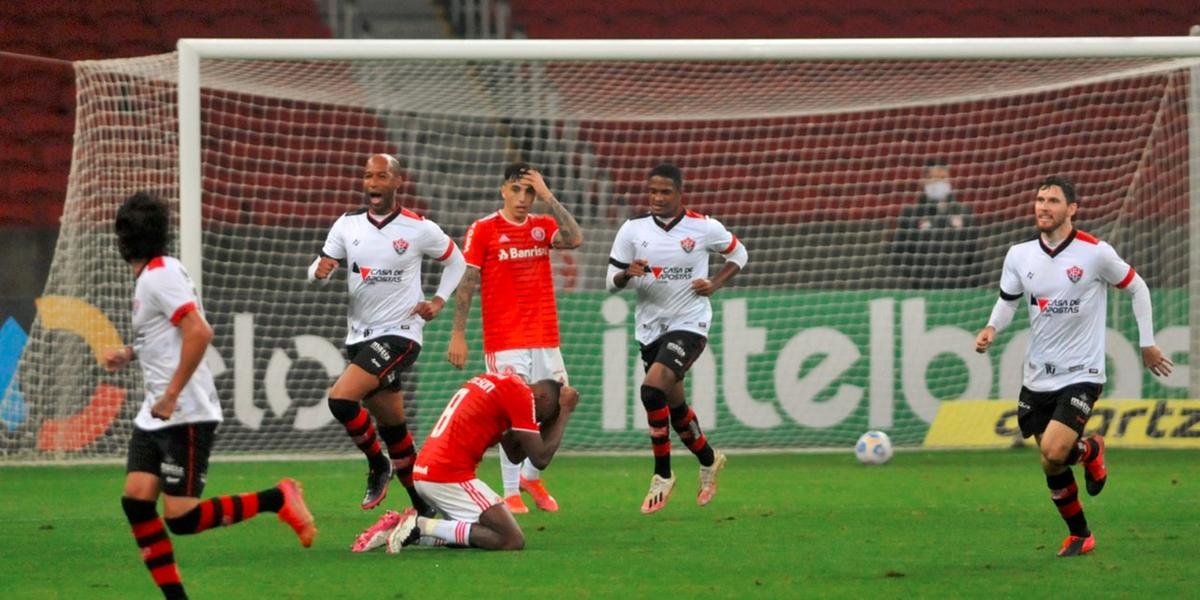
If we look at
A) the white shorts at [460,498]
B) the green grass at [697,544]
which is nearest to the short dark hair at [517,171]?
the green grass at [697,544]

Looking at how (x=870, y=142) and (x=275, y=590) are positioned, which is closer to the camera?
(x=275, y=590)

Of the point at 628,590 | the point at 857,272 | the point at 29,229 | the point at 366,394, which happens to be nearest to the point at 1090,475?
the point at 628,590

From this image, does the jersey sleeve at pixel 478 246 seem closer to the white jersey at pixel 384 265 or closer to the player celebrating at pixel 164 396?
the white jersey at pixel 384 265

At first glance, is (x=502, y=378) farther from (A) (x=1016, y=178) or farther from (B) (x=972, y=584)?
(A) (x=1016, y=178)

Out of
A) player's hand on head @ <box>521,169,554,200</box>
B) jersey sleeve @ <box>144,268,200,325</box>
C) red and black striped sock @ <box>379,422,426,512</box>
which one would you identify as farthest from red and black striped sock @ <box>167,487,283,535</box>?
player's hand on head @ <box>521,169,554,200</box>

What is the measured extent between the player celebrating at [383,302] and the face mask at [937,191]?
21.5 feet

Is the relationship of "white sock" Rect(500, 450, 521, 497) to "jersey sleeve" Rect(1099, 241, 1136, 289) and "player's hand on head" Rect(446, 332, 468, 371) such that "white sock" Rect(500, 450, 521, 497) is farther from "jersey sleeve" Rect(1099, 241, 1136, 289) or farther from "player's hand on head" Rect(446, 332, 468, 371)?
"jersey sleeve" Rect(1099, 241, 1136, 289)

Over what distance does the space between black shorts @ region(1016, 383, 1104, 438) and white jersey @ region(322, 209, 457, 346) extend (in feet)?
11.3

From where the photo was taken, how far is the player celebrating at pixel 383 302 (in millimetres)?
9531

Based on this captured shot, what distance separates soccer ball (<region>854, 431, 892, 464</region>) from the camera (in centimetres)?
1324

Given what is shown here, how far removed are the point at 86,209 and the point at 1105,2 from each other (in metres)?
11.1

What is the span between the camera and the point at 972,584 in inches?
281

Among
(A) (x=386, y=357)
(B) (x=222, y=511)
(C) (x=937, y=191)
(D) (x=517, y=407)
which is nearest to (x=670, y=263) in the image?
(A) (x=386, y=357)

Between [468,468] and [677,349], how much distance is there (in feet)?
8.97
